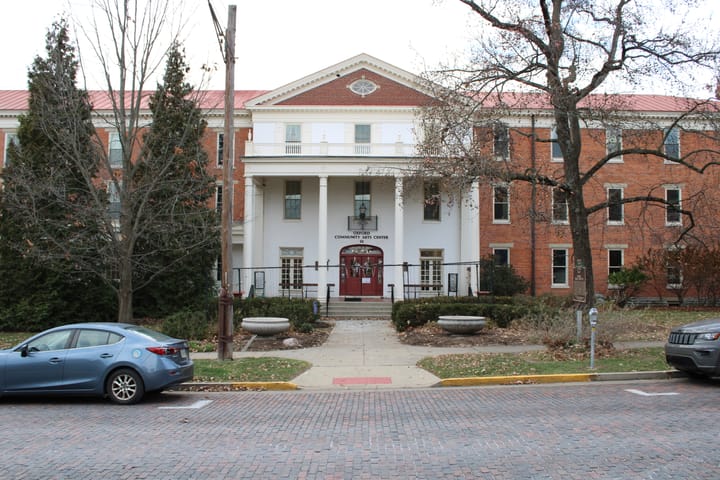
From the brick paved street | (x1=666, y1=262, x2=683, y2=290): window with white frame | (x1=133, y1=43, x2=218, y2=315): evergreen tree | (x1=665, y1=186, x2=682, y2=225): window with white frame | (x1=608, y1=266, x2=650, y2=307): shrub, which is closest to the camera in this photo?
the brick paved street

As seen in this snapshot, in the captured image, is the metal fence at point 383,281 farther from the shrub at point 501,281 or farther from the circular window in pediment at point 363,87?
the circular window in pediment at point 363,87

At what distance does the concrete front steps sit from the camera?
82.6 ft

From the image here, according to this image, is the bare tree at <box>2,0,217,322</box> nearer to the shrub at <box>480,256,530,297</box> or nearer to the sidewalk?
the sidewalk

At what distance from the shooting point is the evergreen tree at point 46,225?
1895 cm

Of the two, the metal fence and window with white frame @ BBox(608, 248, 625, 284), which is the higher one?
window with white frame @ BBox(608, 248, 625, 284)

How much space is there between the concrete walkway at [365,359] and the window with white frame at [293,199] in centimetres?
1227

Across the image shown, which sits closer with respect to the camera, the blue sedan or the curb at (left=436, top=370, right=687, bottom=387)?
the blue sedan

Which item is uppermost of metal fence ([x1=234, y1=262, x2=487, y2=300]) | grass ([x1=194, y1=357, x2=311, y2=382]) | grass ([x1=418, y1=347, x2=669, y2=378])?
metal fence ([x1=234, y1=262, x2=487, y2=300])

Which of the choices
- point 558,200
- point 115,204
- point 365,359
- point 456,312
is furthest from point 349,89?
point 365,359

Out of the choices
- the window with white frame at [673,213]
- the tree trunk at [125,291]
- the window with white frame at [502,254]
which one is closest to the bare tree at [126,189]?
the tree trunk at [125,291]

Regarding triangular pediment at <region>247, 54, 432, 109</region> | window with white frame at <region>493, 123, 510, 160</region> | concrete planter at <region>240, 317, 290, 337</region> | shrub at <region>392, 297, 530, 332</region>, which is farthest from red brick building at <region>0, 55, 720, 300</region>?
concrete planter at <region>240, 317, 290, 337</region>

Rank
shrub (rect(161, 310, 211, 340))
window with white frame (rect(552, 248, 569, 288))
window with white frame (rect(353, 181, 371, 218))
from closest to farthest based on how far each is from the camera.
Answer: shrub (rect(161, 310, 211, 340)) → window with white frame (rect(353, 181, 371, 218)) → window with white frame (rect(552, 248, 569, 288))

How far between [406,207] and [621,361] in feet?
62.9

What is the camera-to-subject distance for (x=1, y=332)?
21.4 metres
